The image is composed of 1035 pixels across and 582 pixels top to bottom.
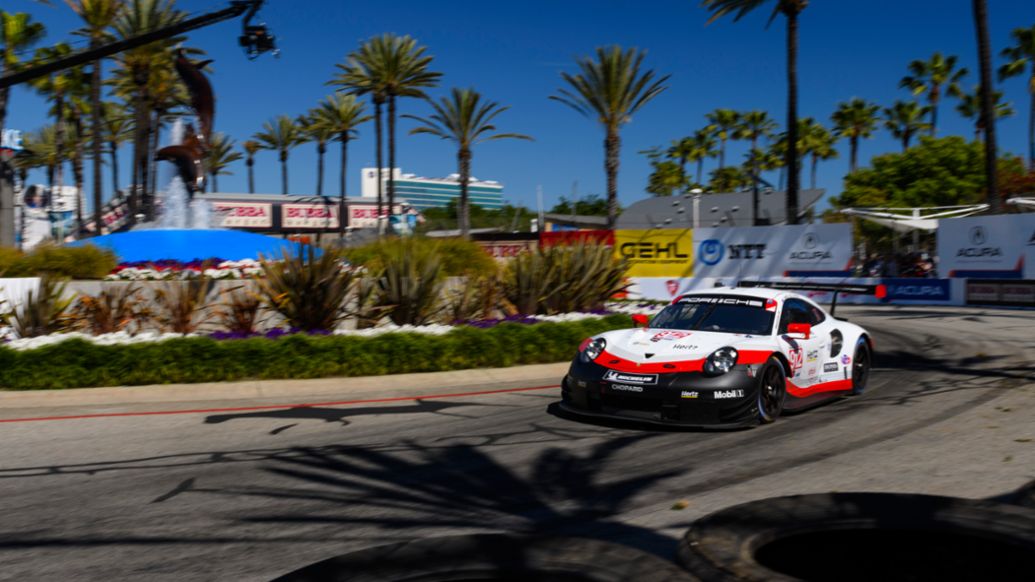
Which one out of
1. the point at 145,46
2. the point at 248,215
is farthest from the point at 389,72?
the point at 248,215

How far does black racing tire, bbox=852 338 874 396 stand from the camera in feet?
35.5

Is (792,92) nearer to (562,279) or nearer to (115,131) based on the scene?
(562,279)

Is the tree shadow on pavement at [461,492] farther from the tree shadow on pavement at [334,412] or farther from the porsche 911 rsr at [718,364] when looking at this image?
the tree shadow on pavement at [334,412]

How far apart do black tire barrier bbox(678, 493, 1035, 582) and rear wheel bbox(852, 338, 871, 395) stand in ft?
24.9

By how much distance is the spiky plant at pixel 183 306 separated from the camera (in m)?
13.6

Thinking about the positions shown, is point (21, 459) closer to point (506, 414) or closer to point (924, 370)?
point (506, 414)

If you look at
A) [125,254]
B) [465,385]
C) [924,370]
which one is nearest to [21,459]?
[465,385]

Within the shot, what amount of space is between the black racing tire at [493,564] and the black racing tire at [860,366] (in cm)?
844

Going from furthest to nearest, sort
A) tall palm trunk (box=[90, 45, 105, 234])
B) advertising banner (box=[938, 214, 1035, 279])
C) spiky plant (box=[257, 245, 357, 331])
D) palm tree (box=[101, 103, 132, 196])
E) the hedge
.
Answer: palm tree (box=[101, 103, 132, 196]) → tall palm trunk (box=[90, 45, 105, 234]) → advertising banner (box=[938, 214, 1035, 279]) → spiky plant (box=[257, 245, 357, 331]) → the hedge

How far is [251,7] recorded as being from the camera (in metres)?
17.6

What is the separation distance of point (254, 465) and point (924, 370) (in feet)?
32.4

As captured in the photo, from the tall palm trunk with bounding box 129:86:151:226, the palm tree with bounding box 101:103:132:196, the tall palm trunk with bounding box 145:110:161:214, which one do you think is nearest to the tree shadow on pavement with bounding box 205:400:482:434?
the tall palm trunk with bounding box 129:86:151:226

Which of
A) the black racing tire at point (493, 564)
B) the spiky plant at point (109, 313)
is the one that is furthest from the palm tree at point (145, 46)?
the black racing tire at point (493, 564)

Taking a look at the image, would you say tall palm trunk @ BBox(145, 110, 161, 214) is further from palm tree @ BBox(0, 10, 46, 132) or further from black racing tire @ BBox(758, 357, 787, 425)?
black racing tire @ BBox(758, 357, 787, 425)
